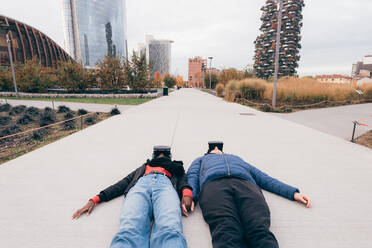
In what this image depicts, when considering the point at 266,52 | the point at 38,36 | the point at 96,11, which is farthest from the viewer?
the point at 96,11

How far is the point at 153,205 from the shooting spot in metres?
2.16

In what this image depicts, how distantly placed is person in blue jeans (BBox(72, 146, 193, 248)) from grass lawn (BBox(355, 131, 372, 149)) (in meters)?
5.85

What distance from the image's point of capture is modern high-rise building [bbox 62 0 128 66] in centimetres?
8212

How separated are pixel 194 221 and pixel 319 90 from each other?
16.6 metres

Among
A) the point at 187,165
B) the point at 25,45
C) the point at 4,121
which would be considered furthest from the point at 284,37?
the point at 25,45

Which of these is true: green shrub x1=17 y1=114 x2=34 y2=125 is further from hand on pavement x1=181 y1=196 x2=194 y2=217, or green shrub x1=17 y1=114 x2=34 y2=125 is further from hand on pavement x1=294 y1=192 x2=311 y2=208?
hand on pavement x1=294 y1=192 x2=311 y2=208

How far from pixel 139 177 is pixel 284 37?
1907 inches

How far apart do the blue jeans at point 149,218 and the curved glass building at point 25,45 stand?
4496 cm

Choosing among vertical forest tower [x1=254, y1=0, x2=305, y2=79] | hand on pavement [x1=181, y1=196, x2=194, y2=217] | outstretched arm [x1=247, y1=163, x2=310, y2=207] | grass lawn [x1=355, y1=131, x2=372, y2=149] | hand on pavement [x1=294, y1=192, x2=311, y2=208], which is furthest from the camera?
vertical forest tower [x1=254, y1=0, x2=305, y2=79]

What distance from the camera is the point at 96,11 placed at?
282 feet

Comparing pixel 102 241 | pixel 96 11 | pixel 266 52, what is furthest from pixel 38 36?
pixel 102 241

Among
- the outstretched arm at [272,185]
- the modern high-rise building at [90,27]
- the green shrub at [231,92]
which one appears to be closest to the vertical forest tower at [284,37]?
the green shrub at [231,92]

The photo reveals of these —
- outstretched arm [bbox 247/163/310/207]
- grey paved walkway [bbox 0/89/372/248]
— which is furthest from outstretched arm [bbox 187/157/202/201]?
outstretched arm [bbox 247/163/310/207]

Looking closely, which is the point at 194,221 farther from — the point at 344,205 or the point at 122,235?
the point at 344,205
